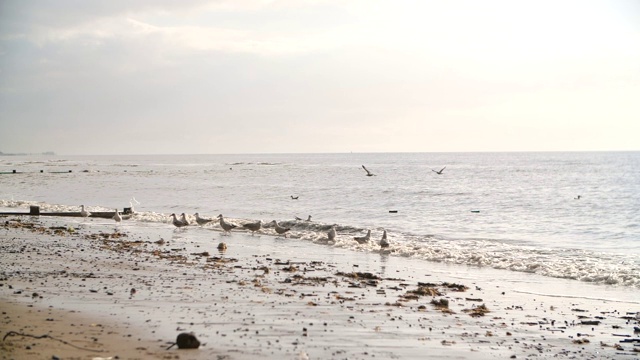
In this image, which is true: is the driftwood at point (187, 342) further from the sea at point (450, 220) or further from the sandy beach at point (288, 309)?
the sea at point (450, 220)

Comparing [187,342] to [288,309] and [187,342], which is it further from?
[288,309]

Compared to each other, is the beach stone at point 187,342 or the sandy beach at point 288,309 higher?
the beach stone at point 187,342

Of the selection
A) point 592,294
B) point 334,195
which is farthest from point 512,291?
point 334,195

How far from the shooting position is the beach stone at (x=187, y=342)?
762 centimetres

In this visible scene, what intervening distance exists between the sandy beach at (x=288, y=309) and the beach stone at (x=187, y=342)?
10cm

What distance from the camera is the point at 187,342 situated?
7.62 metres

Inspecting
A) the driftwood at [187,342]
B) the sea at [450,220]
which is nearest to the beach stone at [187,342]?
the driftwood at [187,342]

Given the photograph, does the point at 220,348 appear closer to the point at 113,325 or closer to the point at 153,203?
the point at 113,325

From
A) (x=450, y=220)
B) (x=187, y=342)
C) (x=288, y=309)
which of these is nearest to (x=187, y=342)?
(x=187, y=342)

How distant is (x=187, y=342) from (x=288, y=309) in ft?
9.79

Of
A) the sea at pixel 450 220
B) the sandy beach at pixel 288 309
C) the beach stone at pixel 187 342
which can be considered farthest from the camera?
the sea at pixel 450 220

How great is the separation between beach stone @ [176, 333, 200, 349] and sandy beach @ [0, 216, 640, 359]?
96 millimetres

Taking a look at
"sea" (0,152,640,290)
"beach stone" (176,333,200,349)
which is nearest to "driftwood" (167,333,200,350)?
"beach stone" (176,333,200,349)

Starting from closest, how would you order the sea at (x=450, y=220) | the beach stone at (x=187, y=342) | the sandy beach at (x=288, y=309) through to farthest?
1. the beach stone at (x=187, y=342)
2. the sandy beach at (x=288, y=309)
3. the sea at (x=450, y=220)
